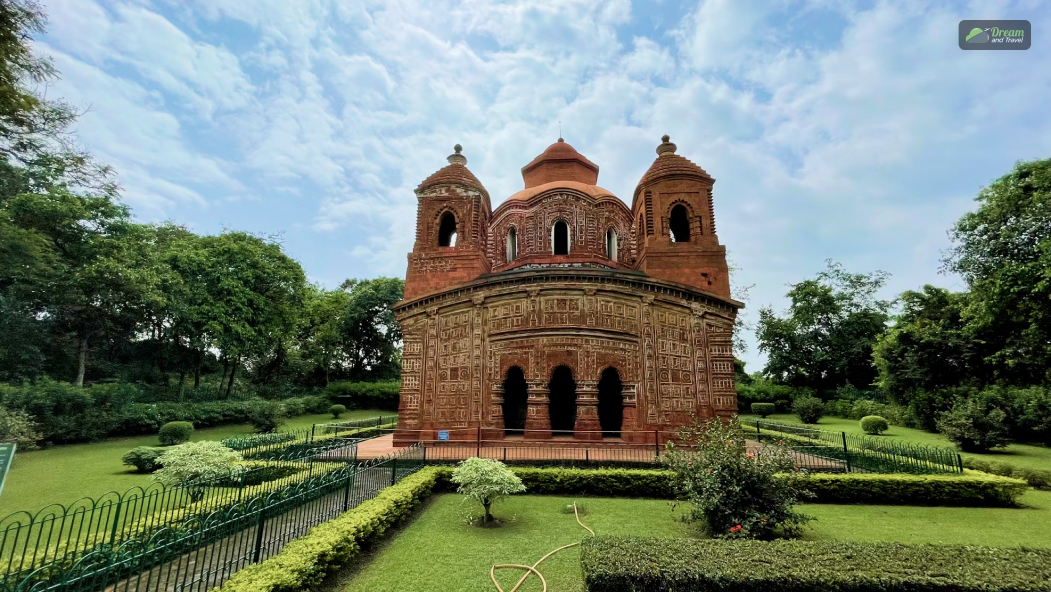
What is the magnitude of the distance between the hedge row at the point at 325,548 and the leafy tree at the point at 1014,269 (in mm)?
21063

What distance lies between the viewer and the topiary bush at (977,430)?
14.6 meters

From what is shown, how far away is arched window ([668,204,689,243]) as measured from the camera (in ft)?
64.9

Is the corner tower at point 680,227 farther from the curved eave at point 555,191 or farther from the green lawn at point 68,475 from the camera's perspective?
the green lawn at point 68,475

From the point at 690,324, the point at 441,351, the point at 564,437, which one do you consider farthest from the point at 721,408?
the point at 441,351

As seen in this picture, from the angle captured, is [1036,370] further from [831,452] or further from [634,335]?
[634,335]

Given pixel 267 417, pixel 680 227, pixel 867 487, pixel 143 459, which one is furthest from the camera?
pixel 267 417

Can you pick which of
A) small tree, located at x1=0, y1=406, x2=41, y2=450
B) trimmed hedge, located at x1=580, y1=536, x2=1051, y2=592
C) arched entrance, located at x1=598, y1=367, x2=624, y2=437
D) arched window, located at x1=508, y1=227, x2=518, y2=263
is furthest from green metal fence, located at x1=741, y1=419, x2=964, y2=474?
small tree, located at x1=0, y1=406, x2=41, y2=450

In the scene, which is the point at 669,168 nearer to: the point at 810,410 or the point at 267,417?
the point at 810,410

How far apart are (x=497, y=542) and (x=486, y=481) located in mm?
1219

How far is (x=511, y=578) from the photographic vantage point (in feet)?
20.0

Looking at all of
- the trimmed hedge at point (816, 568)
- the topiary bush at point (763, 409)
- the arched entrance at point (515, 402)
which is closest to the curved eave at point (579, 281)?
the arched entrance at point (515, 402)

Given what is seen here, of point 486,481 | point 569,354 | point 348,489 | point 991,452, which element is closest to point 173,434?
point 348,489

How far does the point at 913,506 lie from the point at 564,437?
9030 mm

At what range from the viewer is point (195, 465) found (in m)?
8.00
